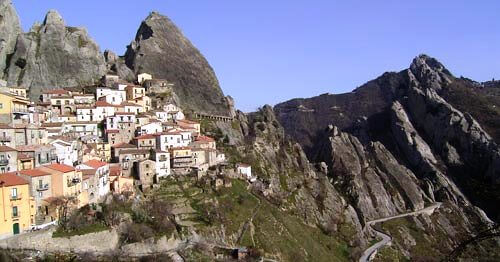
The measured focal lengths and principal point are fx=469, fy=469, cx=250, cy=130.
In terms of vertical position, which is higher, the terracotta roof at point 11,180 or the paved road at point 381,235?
the terracotta roof at point 11,180

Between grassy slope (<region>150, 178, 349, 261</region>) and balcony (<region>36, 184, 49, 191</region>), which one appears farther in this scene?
grassy slope (<region>150, 178, 349, 261</region>)

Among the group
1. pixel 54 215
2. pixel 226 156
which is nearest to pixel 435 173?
pixel 226 156

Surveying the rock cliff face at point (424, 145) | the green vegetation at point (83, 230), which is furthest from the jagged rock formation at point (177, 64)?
the green vegetation at point (83, 230)

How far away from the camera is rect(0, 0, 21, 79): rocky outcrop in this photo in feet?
314

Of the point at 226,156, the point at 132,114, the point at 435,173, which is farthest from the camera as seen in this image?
the point at 435,173

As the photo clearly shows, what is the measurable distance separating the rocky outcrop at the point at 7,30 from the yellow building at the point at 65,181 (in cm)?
5355

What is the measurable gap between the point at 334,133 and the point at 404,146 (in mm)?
31591

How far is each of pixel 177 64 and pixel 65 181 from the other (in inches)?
2844

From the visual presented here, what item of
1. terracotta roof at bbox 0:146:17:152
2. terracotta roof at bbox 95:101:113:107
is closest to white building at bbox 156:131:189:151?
terracotta roof at bbox 95:101:113:107

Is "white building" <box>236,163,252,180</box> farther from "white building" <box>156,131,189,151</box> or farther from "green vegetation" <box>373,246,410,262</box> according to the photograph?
"green vegetation" <box>373,246,410,262</box>

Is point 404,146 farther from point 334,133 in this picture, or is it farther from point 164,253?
point 164,253

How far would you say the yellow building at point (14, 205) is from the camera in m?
43.1

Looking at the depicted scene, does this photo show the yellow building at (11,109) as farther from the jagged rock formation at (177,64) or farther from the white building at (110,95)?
the jagged rock formation at (177,64)

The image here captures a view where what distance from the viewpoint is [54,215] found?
158ft
